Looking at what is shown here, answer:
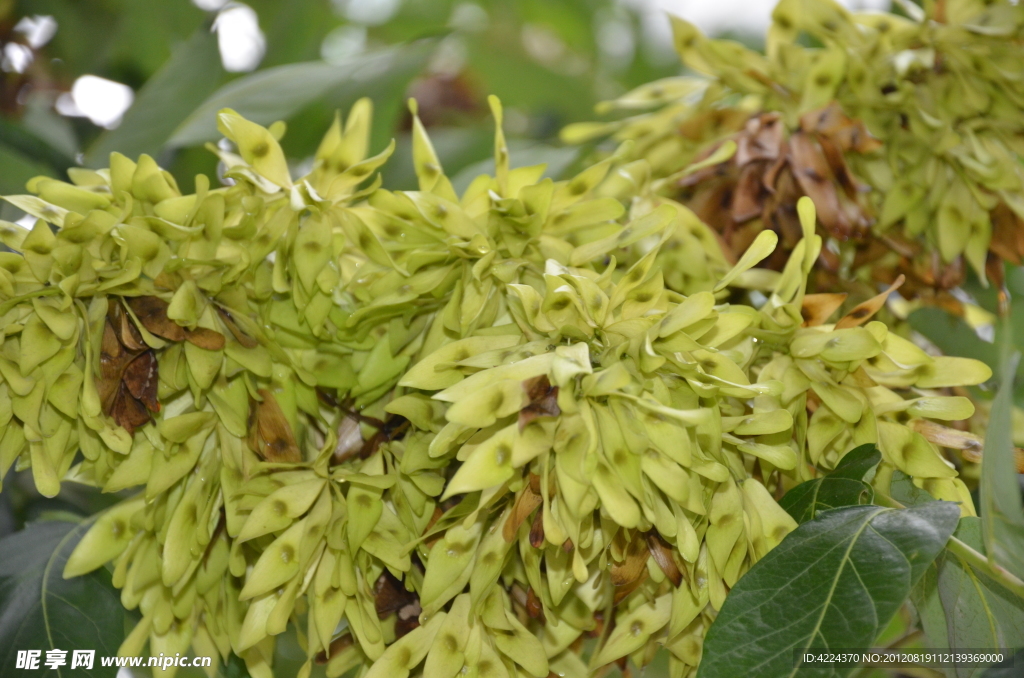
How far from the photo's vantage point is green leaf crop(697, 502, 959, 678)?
33 cm

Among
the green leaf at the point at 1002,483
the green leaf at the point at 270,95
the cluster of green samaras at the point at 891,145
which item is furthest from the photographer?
the green leaf at the point at 270,95

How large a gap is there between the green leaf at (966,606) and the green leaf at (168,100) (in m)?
0.56

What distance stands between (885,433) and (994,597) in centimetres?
9

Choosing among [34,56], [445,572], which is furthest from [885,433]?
[34,56]

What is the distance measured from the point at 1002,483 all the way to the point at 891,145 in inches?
9.3

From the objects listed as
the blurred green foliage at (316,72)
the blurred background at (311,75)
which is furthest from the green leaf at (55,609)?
the blurred green foliage at (316,72)

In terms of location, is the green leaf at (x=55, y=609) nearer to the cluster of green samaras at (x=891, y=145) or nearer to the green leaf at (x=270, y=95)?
the green leaf at (x=270, y=95)

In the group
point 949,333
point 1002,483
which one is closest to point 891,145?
point 949,333

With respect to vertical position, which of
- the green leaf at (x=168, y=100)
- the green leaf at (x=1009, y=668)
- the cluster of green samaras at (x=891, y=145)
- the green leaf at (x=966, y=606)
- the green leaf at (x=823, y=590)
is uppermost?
the cluster of green samaras at (x=891, y=145)

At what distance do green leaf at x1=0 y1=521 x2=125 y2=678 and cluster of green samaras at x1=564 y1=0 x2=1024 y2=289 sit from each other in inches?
15.5

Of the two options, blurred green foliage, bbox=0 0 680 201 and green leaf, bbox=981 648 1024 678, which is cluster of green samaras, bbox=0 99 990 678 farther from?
blurred green foliage, bbox=0 0 680 201

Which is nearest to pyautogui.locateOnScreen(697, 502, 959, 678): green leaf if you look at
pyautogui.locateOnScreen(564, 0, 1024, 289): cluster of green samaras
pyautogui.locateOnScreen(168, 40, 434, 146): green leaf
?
pyautogui.locateOnScreen(564, 0, 1024, 289): cluster of green samaras

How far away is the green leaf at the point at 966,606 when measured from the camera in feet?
1.23

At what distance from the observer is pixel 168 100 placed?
25.3 inches
